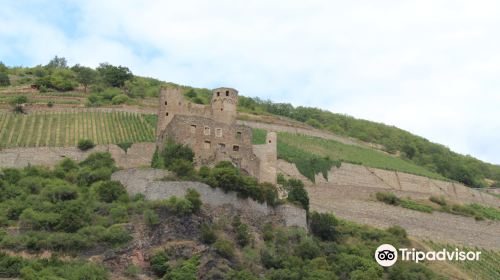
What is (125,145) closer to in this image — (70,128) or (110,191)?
(70,128)

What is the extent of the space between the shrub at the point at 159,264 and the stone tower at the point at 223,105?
12.9m

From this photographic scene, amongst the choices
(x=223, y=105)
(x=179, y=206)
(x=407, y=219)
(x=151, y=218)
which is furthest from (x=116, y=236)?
(x=407, y=219)

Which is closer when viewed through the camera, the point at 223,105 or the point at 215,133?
the point at 215,133

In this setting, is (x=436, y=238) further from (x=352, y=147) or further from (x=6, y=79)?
(x=6, y=79)

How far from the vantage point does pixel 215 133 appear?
4359 centimetres

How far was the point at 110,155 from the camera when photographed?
47.2 metres

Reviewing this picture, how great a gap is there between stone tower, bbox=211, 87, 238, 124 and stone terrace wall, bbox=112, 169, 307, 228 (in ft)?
23.2

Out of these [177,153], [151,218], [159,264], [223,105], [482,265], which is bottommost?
[482,265]

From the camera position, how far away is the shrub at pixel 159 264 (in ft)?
114

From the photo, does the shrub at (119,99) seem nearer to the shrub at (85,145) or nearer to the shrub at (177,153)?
the shrub at (85,145)

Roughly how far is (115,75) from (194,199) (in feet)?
122

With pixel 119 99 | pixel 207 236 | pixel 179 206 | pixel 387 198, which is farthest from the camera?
pixel 119 99

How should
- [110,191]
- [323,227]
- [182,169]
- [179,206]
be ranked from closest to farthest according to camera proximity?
1. [179,206]
2. [110,191]
3. [182,169]
4. [323,227]

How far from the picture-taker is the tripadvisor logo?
4243 cm
